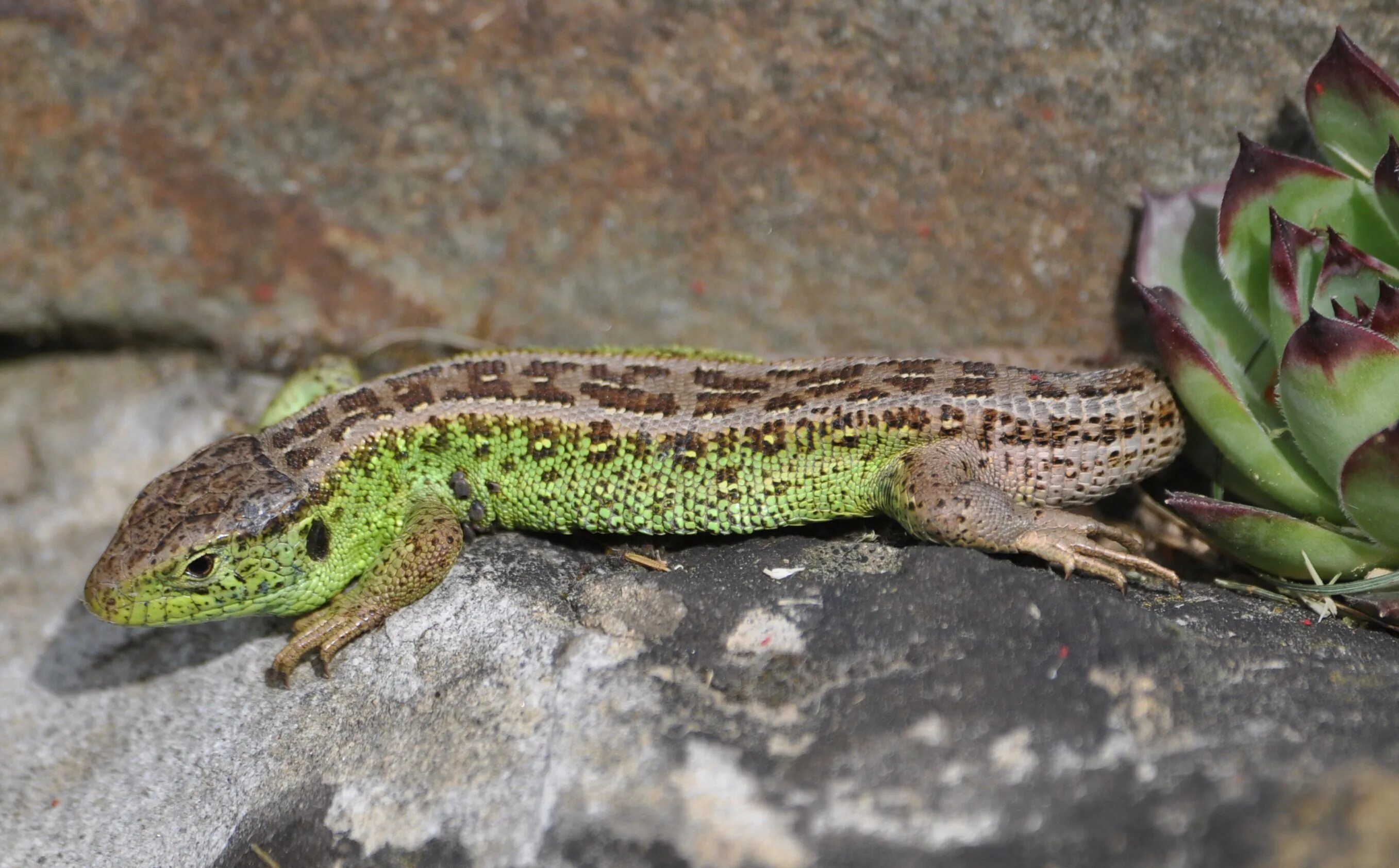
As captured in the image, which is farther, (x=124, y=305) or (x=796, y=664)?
(x=124, y=305)

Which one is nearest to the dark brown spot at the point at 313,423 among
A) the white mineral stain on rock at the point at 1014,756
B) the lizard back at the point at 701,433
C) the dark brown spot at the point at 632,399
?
the lizard back at the point at 701,433

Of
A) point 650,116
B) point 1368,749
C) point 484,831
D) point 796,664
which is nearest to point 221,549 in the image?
point 484,831

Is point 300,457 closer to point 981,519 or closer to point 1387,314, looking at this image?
point 981,519

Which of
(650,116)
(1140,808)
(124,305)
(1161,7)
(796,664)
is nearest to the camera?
(1140,808)

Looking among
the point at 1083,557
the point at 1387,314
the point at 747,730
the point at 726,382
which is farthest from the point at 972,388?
the point at 747,730

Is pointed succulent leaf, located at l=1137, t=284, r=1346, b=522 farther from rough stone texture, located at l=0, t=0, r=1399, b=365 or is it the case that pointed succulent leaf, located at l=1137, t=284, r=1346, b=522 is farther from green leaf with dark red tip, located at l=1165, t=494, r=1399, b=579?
rough stone texture, located at l=0, t=0, r=1399, b=365

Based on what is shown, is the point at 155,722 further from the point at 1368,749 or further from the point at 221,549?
the point at 1368,749
